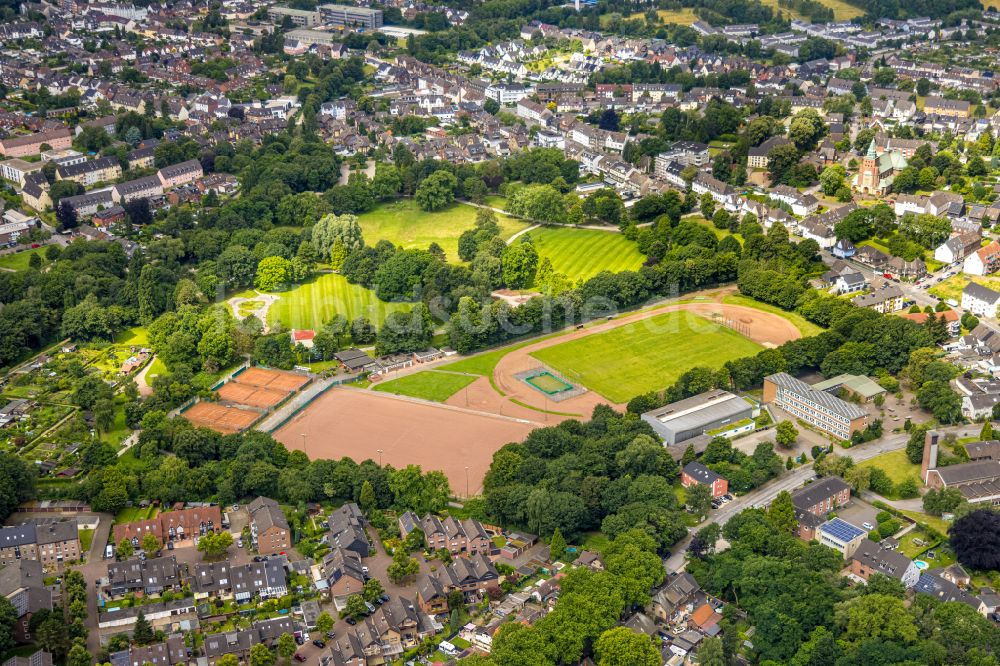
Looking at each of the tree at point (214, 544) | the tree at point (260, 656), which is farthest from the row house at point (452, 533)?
the tree at point (260, 656)

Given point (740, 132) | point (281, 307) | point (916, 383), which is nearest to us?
point (916, 383)

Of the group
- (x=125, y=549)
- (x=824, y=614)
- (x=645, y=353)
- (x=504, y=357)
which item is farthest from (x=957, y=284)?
(x=125, y=549)

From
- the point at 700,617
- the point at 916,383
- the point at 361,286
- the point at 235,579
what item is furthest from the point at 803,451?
the point at 361,286

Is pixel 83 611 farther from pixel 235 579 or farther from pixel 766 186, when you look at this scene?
pixel 766 186

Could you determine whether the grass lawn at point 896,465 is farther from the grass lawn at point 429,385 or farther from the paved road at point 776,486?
the grass lawn at point 429,385

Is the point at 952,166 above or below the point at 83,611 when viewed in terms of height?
above

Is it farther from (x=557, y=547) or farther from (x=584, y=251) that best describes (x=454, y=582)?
(x=584, y=251)

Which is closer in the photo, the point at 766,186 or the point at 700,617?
the point at 700,617
